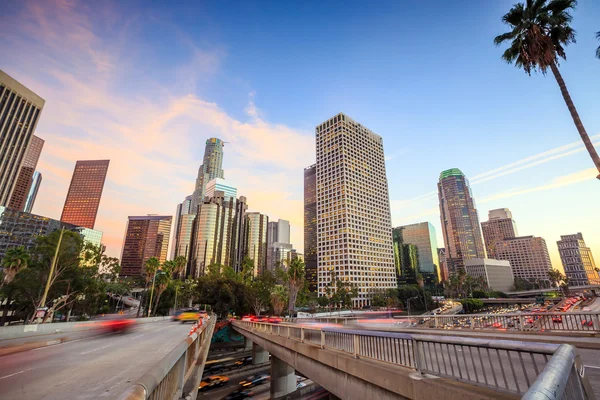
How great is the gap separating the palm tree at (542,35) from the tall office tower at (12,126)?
155014 mm

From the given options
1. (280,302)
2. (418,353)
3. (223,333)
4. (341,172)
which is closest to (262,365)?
(223,333)

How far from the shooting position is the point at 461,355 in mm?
9477

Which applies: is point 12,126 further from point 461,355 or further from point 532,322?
point 532,322

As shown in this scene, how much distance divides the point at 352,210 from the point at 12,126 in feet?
513

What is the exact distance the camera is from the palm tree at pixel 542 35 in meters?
18.2

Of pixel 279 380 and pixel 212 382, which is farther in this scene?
pixel 212 382

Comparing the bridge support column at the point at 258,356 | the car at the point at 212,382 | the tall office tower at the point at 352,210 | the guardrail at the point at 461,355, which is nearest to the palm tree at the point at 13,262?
the car at the point at 212,382

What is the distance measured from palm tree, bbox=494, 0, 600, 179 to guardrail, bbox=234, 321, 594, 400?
59.8 ft

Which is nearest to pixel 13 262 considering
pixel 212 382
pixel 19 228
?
pixel 212 382

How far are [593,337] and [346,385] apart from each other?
11.4 m

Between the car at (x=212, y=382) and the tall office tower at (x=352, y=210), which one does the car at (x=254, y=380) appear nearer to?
the car at (x=212, y=382)

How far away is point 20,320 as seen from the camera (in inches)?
2653

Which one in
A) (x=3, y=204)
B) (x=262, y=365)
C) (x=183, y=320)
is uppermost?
(x=3, y=204)

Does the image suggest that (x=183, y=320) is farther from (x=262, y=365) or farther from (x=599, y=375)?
(x=599, y=375)
